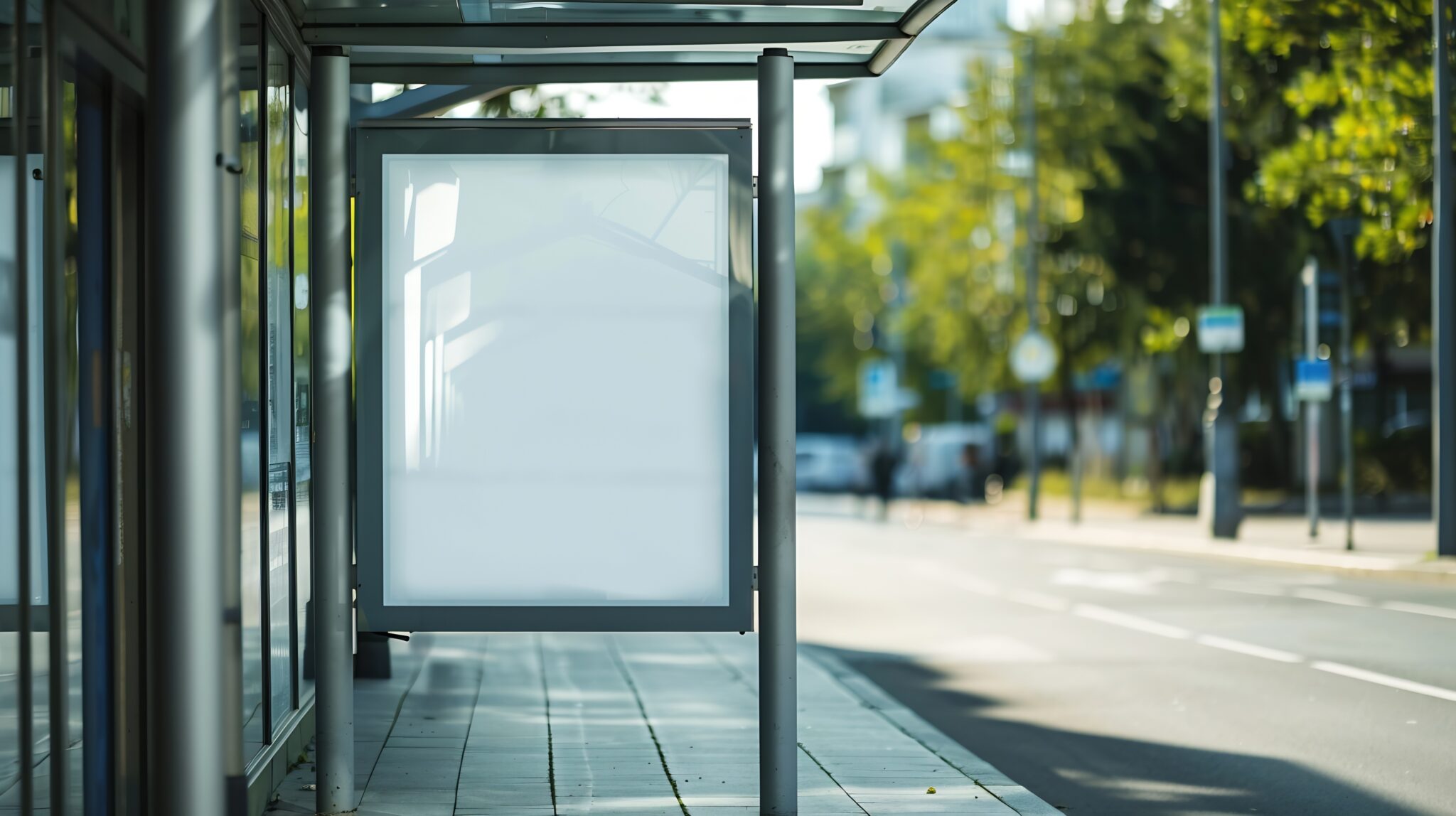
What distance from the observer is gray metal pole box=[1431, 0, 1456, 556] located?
18000 mm

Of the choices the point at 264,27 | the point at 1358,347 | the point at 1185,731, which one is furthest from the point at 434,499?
the point at 1358,347

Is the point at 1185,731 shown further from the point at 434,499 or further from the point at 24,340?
the point at 24,340

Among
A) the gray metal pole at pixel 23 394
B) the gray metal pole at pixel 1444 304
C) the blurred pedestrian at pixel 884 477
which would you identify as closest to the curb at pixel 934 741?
the gray metal pole at pixel 23 394

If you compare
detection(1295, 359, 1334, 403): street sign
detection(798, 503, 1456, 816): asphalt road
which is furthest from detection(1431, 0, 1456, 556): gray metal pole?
detection(1295, 359, 1334, 403): street sign

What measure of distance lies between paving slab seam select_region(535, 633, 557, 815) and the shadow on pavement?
2.05 m

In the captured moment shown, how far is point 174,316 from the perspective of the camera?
4289 millimetres

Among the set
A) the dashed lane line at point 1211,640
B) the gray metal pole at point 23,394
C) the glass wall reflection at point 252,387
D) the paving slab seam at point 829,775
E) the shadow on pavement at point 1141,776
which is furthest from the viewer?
the dashed lane line at point 1211,640

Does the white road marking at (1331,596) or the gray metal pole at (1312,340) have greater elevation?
the gray metal pole at (1312,340)

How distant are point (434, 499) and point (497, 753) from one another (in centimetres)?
214

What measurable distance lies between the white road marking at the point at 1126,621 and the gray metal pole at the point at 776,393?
26.7 ft

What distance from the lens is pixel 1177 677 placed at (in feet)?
36.5

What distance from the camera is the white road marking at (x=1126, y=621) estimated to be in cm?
1370

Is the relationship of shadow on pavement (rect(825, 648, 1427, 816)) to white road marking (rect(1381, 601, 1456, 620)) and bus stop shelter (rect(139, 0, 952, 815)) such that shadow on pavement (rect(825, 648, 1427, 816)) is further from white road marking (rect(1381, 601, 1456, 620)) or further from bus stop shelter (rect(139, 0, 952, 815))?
white road marking (rect(1381, 601, 1456, 620))

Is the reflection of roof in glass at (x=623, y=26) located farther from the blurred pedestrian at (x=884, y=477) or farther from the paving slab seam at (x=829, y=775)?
the blurred pedestrian at (x=884, y=477)
